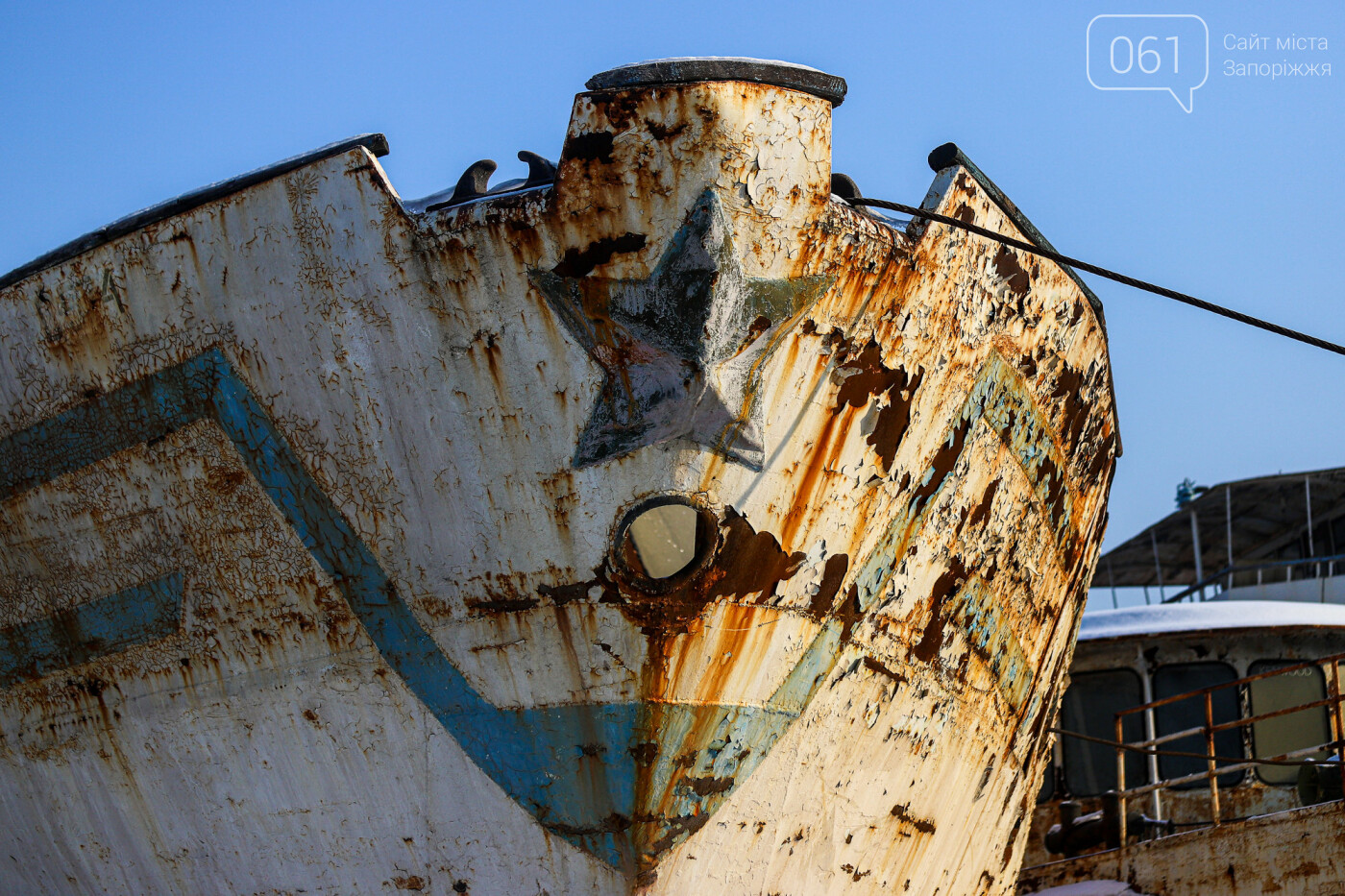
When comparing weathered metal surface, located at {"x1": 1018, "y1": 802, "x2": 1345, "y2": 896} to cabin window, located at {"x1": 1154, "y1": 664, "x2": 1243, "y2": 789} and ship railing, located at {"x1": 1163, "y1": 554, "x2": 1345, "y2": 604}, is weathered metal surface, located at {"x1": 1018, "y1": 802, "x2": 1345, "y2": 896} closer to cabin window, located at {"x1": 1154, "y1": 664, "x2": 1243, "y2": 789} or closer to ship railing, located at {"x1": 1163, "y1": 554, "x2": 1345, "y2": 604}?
cabin window, located at {"x1": 1154, "y1": 664, "x2": 1243, "y2": 789}

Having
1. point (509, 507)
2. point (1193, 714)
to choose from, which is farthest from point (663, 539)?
point (1193, 714)

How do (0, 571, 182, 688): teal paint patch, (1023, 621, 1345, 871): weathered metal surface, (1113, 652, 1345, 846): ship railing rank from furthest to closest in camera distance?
(1023, 621, 1345, 871): weathered metal surface → (1113, 652, 1345, 846): ship railing → (0, 571, 182, 688): teal paint patch

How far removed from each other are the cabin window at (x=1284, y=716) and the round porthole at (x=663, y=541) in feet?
20.9

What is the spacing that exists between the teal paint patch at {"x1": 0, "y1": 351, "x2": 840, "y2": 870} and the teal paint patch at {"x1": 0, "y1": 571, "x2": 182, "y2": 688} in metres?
0.55

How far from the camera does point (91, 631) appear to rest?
13.2 ft

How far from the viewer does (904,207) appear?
364 centimetres

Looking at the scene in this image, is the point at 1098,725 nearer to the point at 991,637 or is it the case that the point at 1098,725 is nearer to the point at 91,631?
the point at 991,637

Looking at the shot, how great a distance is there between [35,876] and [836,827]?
311 cm

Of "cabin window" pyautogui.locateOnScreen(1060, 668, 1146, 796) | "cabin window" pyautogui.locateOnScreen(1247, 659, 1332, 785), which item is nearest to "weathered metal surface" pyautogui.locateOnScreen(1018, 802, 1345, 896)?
"cabin window" pyautogui.locateOnScreen(1060, 668, 1146, 796)

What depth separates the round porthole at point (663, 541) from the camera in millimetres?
3422

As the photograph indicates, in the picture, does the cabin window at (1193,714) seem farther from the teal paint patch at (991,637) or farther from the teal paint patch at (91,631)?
the teal paint patch at (91,631)

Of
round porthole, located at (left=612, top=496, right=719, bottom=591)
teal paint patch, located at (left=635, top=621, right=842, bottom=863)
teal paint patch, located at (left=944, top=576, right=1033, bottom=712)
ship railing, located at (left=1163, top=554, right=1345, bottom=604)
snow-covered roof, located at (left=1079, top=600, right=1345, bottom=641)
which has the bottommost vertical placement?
teal paint patch, located at (left=635, top=621, right=842, bottom=863)

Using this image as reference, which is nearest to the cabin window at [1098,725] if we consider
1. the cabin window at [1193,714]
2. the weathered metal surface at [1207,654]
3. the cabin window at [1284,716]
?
the weathered metal surface at [1207,654]

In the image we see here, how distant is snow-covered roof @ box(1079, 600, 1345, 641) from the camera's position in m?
8.25
